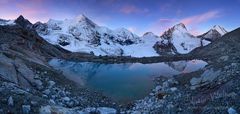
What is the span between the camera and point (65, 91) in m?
27.9

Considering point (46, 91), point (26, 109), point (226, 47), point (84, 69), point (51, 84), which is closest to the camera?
point (26, 109)

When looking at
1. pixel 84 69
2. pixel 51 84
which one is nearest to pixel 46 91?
pixel 51 84

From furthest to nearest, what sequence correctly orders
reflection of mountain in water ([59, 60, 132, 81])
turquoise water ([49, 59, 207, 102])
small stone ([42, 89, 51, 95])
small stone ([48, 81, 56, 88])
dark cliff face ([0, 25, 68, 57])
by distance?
reflection of mountain in water ([59, 60, 132, 81]), dark cliff face ([0, 25, 68, 57]), turquoise water ([49, 59, 207, 102]), small stone ([48, 81, 56, 88]), small stone ([42, 89, 51, 95])

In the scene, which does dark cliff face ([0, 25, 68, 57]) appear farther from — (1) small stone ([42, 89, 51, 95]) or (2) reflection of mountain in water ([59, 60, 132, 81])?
(1) small stone ([42, 89, 51, 95])

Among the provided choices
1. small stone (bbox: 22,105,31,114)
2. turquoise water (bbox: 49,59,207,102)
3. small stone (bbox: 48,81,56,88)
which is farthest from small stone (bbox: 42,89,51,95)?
small stone (bbox: 22,105,31,114)

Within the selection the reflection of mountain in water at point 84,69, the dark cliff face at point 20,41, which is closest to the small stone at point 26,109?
the dark cliff face at point 20,41

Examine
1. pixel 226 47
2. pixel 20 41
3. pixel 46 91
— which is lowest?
pixel 46 91

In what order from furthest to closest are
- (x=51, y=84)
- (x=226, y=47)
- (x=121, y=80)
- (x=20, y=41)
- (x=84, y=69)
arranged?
1. (x=226, y=47)
2. (x=84, y=69)
3. (x=20, y=41)
4. (x=121, y=80)
5. (x=51, y=84)

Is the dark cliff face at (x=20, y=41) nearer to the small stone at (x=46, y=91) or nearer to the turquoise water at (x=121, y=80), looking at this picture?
the turquoise water at (x=121, y=80)

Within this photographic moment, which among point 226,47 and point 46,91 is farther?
point 226,47

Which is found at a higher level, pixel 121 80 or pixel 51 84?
pixel 51 84

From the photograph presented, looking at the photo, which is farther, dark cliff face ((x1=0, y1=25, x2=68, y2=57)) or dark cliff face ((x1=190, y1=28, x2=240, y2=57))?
dark cliff face ((x1=0, y1=25, x2=68, y2=57))

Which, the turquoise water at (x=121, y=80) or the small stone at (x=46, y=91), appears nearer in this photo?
the small stone at (x=46, y=91)

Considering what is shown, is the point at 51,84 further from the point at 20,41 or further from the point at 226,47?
the point at 226,47
